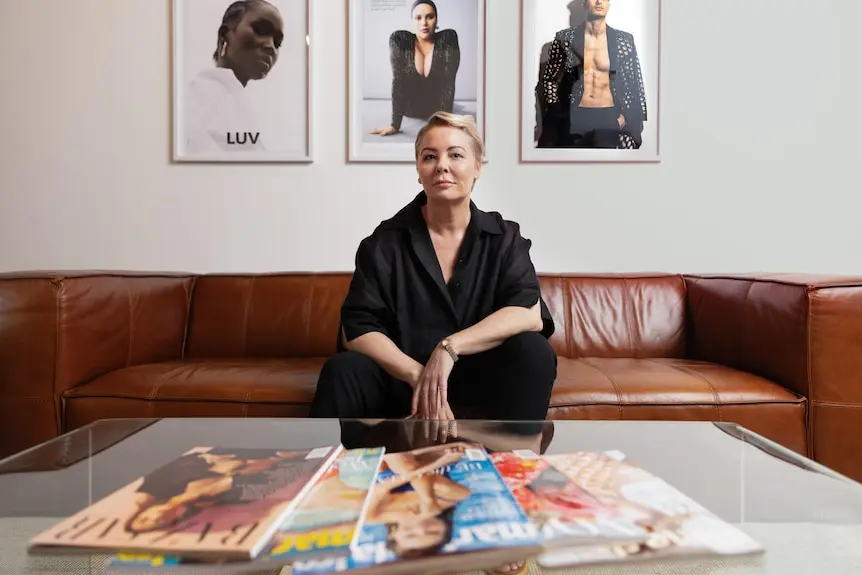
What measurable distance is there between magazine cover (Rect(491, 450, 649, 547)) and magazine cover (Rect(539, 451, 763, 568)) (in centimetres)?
1

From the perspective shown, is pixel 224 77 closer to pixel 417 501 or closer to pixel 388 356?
pixel 388 356

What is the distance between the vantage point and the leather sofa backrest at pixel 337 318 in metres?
2.03

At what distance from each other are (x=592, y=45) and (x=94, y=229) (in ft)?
7.52

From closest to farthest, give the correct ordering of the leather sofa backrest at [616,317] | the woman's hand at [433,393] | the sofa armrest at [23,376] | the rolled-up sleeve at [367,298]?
1. the woman's hand at [433,393]
2. the rolled-up sleeve at [367,298]
3. the sofa armrest at [23,376]
4. the leather sofa backrest at [616,317]

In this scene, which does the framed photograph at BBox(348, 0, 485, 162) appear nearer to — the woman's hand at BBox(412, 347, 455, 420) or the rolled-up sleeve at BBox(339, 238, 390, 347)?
the rolled-up sleeve at BBox(339, 238, 390, 347)

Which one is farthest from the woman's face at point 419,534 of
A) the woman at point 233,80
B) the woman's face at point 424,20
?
the woman's face at point 424,20

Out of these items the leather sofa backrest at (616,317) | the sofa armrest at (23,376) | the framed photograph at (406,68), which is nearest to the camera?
the sofa armrest at (23,376)

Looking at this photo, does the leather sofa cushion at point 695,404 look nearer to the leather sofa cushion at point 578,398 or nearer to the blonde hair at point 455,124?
the leather sofa cushion at point 578,398

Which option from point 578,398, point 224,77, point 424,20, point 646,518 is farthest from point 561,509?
point 224,77

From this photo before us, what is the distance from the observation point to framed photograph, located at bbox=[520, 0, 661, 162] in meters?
2.32

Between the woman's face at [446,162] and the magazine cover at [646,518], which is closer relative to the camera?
the magazine cover at [646,518]

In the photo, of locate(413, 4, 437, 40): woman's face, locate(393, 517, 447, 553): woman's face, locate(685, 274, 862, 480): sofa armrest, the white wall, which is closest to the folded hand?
locate(393, 517, 447, 553): woman's face

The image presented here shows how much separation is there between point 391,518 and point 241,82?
2.19m

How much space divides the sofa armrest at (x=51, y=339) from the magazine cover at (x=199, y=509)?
3.08ft
